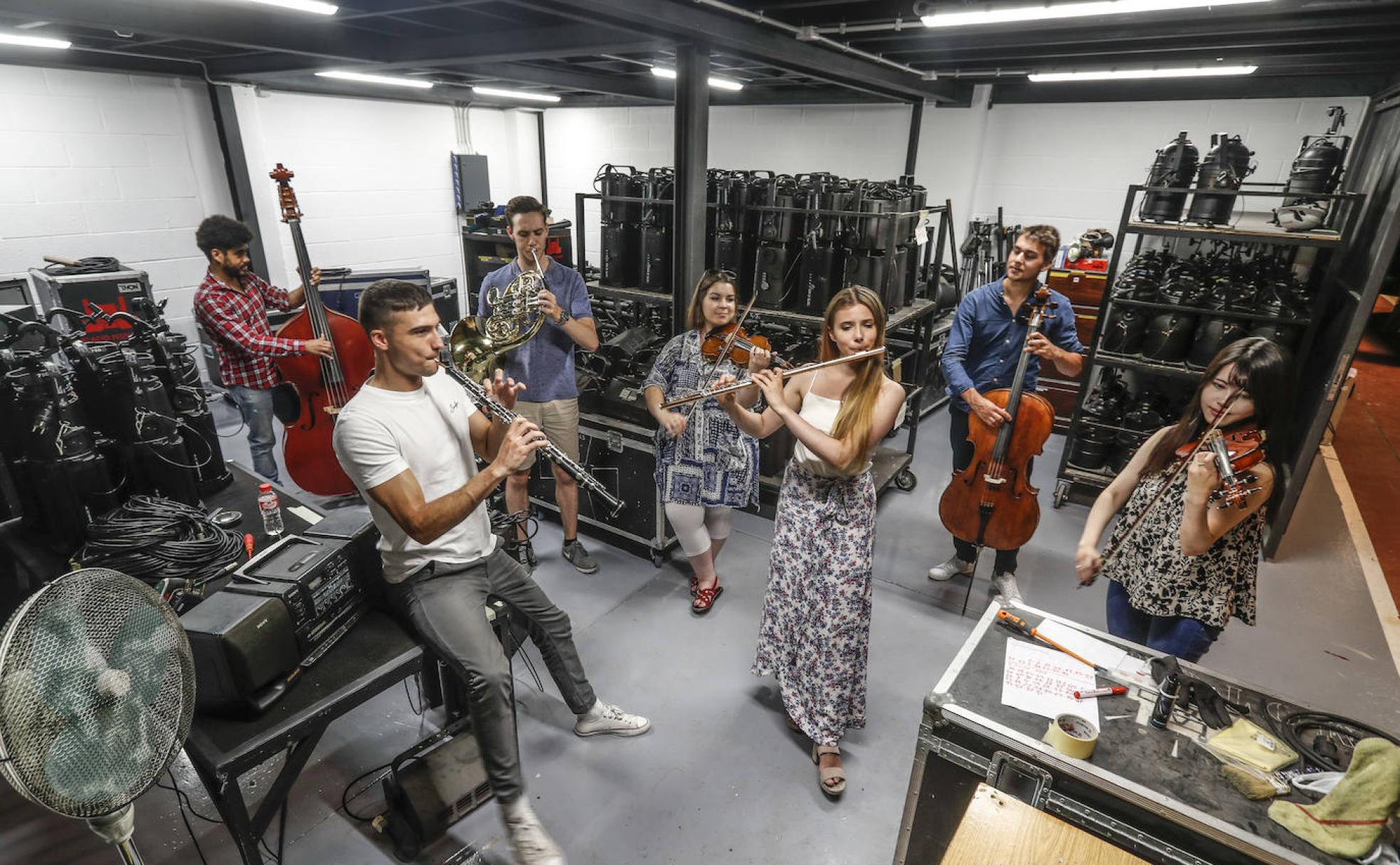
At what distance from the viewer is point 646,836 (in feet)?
7.59

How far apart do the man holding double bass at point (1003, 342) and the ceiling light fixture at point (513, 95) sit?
20.0 ft

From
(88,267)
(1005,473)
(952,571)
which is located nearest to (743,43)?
(1005,473)

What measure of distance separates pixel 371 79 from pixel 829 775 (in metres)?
6.89

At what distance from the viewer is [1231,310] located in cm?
424

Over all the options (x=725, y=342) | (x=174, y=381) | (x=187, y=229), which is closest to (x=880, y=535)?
(x=725, y=342)

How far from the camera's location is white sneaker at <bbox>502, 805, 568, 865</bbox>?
210 centimetres

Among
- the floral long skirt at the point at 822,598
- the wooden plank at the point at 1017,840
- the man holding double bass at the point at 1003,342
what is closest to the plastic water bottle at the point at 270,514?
the floral long skirt at the point at 822,598

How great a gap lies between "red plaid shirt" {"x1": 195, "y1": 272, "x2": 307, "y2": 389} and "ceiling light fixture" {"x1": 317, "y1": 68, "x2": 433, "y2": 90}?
238 centimetres

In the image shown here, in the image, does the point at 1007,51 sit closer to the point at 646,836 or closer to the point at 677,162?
the point at 677,162

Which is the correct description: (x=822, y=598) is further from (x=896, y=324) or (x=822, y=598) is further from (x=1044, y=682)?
(x=896, y=324)

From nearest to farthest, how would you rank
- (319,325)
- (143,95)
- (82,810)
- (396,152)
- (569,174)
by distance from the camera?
(82,810), (319,325), (143,95), (396,152), (569,174)

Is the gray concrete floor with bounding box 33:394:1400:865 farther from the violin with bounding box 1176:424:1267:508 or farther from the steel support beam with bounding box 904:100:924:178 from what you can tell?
the steel support beam with bounding box 904:100:924:178

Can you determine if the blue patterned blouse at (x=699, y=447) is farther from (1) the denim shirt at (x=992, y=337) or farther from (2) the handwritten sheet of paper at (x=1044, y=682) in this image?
(2) the handwritten sheet of paper at (x=1044, y=682)

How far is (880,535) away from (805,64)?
9.63 ft
